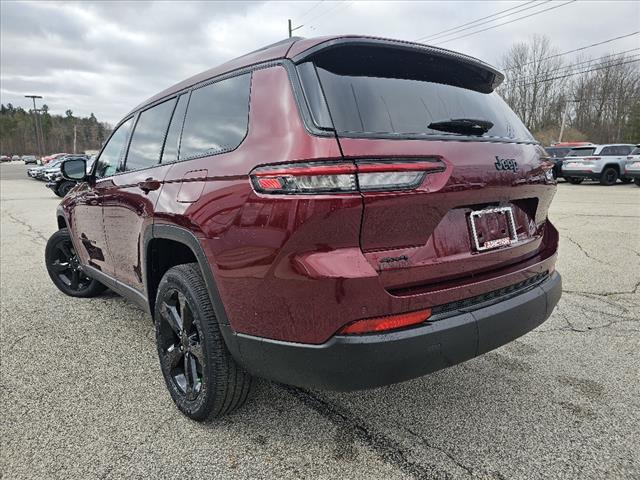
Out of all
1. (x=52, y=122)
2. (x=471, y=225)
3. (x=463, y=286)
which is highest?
(x=52, y=122)

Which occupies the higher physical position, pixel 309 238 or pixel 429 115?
pixel 429 115

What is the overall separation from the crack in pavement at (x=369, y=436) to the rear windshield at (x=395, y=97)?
4.58ft

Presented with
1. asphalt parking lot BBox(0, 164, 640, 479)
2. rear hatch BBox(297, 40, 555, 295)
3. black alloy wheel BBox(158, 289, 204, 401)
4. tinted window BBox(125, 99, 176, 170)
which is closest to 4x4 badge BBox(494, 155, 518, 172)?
rear hatch BBox(297, 40, 555, 295)

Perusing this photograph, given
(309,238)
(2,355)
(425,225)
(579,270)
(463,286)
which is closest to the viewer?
(309,238)

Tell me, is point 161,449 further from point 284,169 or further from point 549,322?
point 549,322

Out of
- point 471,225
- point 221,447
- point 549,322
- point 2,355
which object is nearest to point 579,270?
point 549,322

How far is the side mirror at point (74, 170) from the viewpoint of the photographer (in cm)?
379

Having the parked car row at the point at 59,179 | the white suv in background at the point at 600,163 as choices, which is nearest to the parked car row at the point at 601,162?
the white suv in background at the point at 600,163

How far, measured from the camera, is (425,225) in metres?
1.81

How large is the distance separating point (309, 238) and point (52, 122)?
131883mm

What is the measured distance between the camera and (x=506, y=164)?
210 centimetres

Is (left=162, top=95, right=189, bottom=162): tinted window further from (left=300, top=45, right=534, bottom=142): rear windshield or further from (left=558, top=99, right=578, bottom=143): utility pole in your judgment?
(left=558, top=99, right=578, bottom=143): utility pole

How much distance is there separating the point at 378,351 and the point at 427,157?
2.49ft

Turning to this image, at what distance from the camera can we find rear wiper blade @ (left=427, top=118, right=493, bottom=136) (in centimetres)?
199
